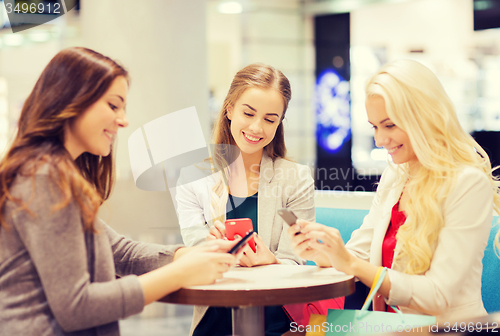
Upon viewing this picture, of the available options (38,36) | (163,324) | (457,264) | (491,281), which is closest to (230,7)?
(38,36)

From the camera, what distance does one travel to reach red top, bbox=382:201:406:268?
1873mm

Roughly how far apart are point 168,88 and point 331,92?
4653 millimetres

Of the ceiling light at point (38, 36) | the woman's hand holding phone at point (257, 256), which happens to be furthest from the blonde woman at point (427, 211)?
the ceiling light at point (38, 36)

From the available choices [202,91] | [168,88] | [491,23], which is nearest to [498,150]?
[491,23]

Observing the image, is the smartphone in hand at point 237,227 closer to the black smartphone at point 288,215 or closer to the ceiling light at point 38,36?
the black smartphone at point 288,215

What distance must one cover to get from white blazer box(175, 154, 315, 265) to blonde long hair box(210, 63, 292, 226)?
5 centimetres

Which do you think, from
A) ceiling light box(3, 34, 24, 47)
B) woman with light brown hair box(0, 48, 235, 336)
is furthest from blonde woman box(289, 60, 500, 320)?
ceiling light box(3, 34, 24, 47)

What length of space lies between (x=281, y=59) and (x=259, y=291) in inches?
307

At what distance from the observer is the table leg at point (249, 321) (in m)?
1.69

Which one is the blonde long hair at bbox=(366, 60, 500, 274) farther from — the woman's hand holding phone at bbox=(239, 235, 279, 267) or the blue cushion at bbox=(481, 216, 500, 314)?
the blue cushion at bbox=(481, 216, 500, 314)

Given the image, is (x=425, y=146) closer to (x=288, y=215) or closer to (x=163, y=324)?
(x=288, y=215)

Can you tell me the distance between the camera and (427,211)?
1.66 m

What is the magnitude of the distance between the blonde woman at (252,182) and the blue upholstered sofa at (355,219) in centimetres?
52

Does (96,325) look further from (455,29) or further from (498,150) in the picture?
(455,29)
